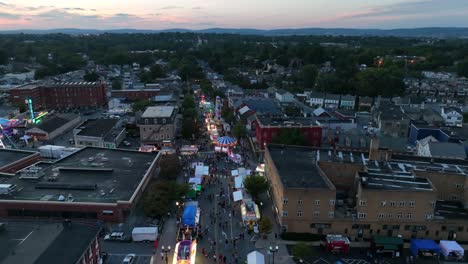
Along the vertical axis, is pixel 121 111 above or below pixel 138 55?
below

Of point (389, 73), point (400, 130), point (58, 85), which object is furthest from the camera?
point (389, 73)

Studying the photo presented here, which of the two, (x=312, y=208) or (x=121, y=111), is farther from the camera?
(x=121, y=111)

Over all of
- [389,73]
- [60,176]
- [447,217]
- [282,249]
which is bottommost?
[282,249]

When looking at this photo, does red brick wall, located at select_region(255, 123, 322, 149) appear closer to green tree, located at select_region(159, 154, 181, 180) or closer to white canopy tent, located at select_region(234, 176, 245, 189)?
white canopy tent, located at select_region(234, 176, 245, 189)

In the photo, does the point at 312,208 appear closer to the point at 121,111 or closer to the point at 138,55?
the point at 121,111

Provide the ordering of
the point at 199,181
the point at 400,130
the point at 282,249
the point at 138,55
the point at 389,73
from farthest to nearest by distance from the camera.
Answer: the point at 138,55 < the point at 389,73 < the point at 400,130 < the point at 199,181 < the point at 282,249

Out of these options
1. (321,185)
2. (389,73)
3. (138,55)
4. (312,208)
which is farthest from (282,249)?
(138,55)

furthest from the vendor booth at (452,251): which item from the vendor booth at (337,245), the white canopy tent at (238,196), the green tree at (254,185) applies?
the white canopy tent at (238,196)
